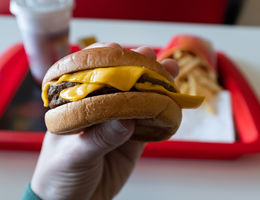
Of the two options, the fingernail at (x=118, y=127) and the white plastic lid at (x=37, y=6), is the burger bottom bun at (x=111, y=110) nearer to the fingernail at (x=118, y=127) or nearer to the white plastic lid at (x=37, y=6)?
the fingernail at (x=118, y=127)

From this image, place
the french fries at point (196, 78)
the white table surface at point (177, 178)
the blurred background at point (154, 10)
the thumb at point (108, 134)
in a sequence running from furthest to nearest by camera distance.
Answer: the blurred background at point (154, 10) < the french fries at point (196, 78) < the white table surface at point (177, 178) < the thumb at point (108, 134)

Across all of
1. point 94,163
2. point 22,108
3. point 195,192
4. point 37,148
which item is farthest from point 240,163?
point 22,108

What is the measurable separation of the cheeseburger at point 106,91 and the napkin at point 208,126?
544mm

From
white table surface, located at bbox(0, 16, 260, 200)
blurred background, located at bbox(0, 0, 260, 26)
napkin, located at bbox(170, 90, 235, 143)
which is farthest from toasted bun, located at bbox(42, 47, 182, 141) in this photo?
blurred background, located at bbox(0, 0, 260, 26)

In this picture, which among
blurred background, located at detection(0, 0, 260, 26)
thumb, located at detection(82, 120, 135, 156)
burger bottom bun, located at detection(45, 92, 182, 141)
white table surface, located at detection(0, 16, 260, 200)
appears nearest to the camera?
burger bottom bun, located at detection(45, 92, 182, 141)

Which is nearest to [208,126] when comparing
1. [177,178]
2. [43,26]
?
[177,178]

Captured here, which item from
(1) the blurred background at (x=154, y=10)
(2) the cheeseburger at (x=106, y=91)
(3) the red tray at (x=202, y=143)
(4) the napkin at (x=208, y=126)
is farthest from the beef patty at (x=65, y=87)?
(1) the blurred background at (x=154, y=10)

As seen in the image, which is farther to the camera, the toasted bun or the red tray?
the red tray

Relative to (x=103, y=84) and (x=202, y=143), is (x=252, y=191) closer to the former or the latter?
(x=202, y=143)

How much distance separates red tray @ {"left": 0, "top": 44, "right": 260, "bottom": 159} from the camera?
1.06 m

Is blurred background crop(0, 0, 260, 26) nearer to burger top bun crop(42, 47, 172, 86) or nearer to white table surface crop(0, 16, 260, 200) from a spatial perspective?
white table surface crop(0, 16, 260, 200)

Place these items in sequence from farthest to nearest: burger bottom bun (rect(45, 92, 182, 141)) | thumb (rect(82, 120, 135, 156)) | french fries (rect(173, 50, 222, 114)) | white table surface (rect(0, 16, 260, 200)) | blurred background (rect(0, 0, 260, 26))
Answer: blurred background (rect(0, 0, 260, 26))
french fries (rect(173, 50, 222, 114))
white table surface (rect(0, 16, 260, 200))
thumb (rect(82, 120, 135, 156))
burger bottom bun (rect(45, 92, 182, 141))

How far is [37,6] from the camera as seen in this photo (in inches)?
49.0

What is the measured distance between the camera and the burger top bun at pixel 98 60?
2.05 feet
